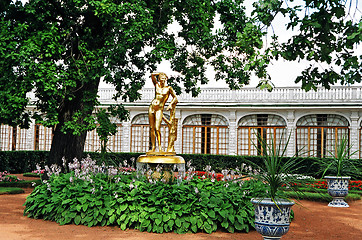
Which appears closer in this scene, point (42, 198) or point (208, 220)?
point (208, 220)

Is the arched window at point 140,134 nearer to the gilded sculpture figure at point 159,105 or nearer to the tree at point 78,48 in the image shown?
the tree at point 78,48

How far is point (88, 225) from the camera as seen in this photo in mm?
7500

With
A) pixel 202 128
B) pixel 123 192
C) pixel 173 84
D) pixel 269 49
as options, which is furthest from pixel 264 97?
pixel 269 49

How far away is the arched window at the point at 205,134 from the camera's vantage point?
25078 millimetres

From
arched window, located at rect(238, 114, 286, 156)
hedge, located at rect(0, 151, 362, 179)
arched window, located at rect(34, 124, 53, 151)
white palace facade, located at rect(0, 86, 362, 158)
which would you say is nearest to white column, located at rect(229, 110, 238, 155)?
white palace facade, located at rect(0, 86, 362, 158)

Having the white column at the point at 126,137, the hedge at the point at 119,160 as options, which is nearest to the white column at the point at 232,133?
the hedge at the point at 119,160

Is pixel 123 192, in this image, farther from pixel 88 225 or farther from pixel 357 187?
pixel 357 187

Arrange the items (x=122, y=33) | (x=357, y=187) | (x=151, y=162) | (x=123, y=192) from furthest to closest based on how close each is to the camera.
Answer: (x=357, y=187) → (x=122, y=33) → (x=151, y=162) → (x=123, y=192)

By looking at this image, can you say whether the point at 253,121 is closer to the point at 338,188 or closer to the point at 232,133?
the point at 232,133

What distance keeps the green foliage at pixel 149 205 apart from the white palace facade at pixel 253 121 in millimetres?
14953

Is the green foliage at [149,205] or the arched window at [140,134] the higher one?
the arched window at [140,134]

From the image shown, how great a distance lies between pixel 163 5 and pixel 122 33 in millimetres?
1619

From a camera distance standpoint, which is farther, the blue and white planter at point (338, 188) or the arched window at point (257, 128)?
the arched window at point (257, 128)

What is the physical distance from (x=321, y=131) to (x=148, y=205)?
18.1 m
